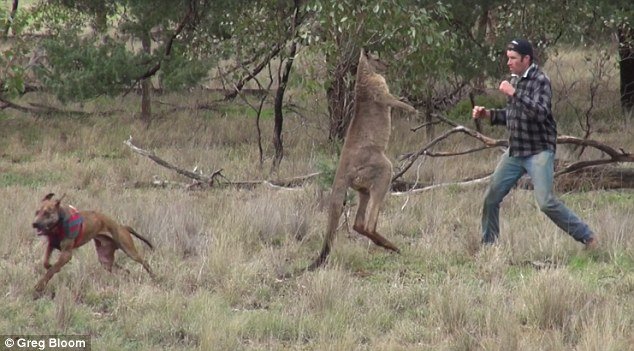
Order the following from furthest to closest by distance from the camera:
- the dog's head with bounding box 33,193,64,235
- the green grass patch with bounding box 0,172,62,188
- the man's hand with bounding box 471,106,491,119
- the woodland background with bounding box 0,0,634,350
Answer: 1. the green grass patch with bounding box 0,172,62,188
2. the man's hand with bounding box 471,106,491,119
3. the dog's head with bounding box 33,193,64,235
4. the woodland background with bounding box 0,0,634,350

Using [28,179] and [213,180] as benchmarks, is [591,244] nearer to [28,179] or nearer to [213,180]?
[213,180]

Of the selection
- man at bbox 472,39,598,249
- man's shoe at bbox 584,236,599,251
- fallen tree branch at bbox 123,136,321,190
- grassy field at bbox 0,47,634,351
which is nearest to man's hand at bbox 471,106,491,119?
man at bbox 472,39,598,249

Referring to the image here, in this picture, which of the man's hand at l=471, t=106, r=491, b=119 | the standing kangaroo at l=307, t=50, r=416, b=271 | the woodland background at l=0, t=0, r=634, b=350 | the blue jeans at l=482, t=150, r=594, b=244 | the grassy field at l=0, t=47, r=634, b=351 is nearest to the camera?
the grassy field at l=0, t=47, r=634, b=351

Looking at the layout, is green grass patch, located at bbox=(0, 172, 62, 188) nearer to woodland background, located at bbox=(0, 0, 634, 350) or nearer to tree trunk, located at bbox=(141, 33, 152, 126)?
woodland background, located at bbox=(0, 0, 634, 350)

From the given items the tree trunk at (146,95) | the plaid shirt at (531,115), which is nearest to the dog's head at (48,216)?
the plaid shirt at (531,115)

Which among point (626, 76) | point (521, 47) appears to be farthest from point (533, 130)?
point (626, 76)

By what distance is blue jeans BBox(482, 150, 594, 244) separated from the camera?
9.01 metres

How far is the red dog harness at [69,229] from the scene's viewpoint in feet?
25.8

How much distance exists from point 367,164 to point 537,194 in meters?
1.46

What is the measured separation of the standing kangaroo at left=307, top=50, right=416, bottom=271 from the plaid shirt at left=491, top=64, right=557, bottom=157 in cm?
88

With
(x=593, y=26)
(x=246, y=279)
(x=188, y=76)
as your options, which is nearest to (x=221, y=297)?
(x=246, y=279)

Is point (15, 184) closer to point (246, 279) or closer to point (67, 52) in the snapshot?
point (67, 52)

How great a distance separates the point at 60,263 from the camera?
787cm

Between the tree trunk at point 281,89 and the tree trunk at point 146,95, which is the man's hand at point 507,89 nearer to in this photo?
the tree trunk at point 281,89
